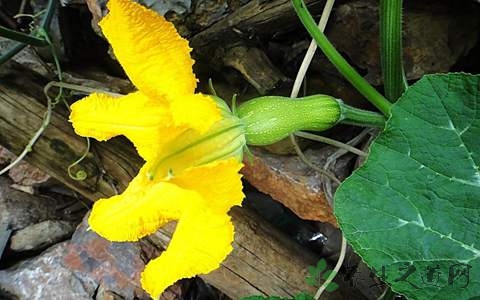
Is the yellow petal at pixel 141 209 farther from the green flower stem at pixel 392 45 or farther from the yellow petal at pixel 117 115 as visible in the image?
the green flower stem at pixel 392 45

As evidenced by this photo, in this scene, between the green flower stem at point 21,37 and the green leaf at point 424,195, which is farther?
the green flower stem at point 21,37

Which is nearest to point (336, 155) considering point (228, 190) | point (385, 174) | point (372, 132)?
point (372, 132)

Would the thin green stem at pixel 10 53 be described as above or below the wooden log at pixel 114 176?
above

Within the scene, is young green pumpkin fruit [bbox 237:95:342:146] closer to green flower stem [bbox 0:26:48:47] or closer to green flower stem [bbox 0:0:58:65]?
green flower stem [bbox 0:26:48:47]

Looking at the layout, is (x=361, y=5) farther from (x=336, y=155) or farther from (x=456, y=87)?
(x=456, y=87)

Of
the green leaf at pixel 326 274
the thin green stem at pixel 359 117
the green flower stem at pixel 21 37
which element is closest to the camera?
the thin green stem at pixel 359 117

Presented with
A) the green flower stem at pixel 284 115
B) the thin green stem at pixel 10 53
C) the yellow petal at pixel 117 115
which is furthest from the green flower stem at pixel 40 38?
the green flower stem at pixel 284 115

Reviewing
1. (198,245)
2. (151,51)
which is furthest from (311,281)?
(151,51)
